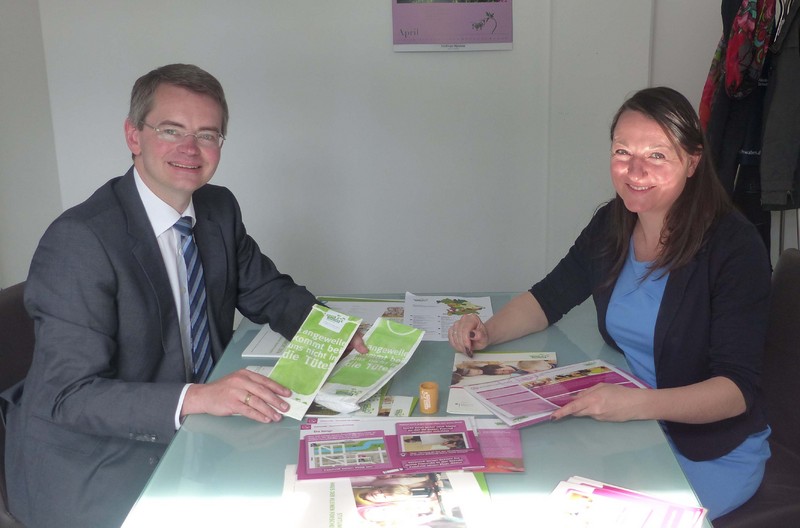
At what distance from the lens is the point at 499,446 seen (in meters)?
1.27

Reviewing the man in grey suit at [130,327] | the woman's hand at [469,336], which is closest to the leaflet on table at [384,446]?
the man in grey suit at [130,327]

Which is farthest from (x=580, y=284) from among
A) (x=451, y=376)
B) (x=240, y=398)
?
(x=240, y=398)

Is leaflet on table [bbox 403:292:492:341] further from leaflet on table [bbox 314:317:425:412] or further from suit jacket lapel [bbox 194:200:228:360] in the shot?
suit jacket lapel [bbox 194:200:228:360]

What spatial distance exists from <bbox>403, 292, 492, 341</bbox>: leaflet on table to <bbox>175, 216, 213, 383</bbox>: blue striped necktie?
1.66ft

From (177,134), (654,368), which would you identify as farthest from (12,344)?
(654,368)

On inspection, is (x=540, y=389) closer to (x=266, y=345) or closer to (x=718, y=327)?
(x=718, y=327)

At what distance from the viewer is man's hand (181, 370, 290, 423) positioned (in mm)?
1385

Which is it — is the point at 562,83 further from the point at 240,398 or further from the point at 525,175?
the point at 240,398

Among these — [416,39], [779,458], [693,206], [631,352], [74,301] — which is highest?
[416,39]

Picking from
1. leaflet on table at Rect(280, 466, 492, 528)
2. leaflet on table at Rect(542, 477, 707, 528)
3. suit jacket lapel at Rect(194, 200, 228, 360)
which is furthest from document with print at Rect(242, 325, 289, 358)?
leaflet on table at Rect(542, 477, 707, 528)

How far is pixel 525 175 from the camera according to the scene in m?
3.56

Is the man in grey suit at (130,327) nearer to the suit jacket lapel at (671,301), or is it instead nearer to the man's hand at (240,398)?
the man's hand at (240,398)

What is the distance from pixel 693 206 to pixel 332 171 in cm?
216

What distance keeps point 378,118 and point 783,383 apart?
7.32 ft
